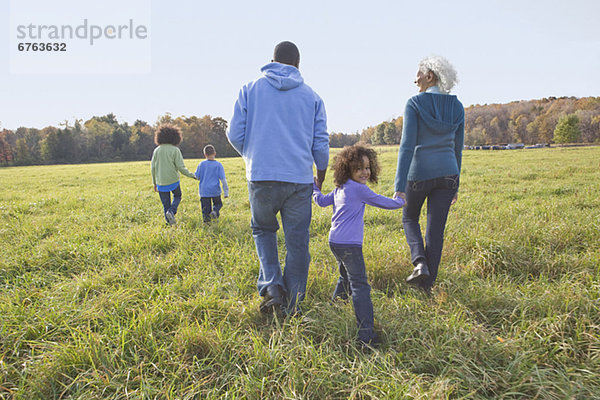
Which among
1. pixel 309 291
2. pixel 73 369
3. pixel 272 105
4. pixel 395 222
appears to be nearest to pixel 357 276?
pixel 309 291

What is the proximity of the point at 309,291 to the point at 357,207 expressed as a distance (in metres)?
1.04

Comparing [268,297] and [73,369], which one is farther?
[268,297]

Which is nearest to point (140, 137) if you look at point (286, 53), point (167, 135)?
point (167, 135)

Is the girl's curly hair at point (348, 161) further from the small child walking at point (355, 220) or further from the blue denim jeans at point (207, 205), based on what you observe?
the blue denim jeans at point (207, 205)

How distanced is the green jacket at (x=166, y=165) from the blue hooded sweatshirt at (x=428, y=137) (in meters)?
4.20

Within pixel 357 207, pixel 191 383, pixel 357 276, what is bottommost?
pixel 191 383

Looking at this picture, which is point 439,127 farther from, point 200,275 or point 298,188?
point 200,275

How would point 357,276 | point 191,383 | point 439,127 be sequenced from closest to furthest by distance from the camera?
point 191,383, point 357,276, point 439,127

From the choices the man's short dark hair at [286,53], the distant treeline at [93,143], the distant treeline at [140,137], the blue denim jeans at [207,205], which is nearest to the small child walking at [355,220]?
the man's short dark hair at [286,53]

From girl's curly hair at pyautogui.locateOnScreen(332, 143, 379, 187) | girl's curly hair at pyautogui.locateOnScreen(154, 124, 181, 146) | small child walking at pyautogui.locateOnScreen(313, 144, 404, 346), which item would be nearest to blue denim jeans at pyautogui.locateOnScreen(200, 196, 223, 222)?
girl's curly hair at pyautogui.locateOnScreen(154, 124, 181, 146)

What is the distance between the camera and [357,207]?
2.57 meters

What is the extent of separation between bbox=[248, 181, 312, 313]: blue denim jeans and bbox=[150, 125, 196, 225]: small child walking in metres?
3.57

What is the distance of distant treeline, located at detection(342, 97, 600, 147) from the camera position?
75125mm

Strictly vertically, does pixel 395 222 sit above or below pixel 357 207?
below
